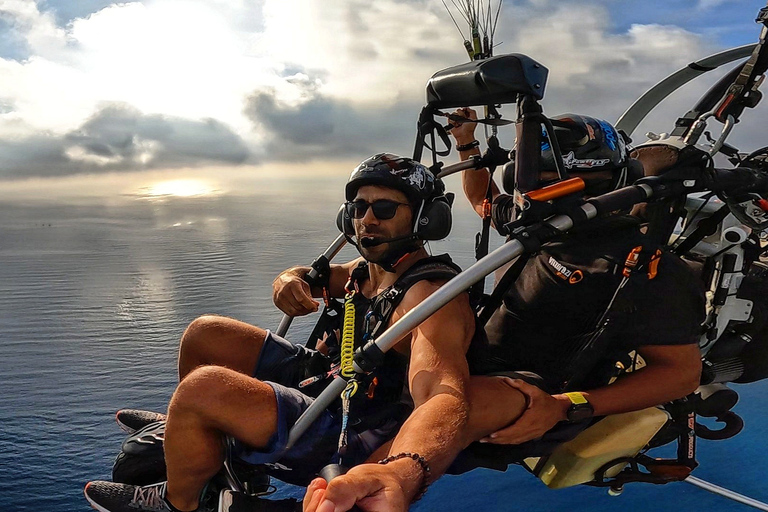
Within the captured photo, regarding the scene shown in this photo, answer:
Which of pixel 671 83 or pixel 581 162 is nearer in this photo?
pixel 581 162

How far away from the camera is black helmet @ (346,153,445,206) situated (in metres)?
2.38

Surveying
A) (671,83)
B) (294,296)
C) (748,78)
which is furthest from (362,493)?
(671,83)

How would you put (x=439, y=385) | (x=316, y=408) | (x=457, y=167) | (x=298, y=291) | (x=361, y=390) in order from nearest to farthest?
(x=439, y=385), (x=316, y=408), (x=361, y=390), (x=298, y=291), (x=457, y=167)

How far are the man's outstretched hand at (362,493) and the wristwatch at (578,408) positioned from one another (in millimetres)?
997

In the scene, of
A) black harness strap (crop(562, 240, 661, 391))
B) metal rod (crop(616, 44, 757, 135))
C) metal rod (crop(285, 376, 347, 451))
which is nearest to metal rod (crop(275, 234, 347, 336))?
metal rod (crop(285, 376, 347, 451))

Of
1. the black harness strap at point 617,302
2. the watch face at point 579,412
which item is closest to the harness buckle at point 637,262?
the black harness strap at point 617,302

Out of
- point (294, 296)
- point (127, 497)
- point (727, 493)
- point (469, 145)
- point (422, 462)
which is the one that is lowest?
point (727, 493)

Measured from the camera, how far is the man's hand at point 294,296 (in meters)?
2.83

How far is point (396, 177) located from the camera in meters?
2.38

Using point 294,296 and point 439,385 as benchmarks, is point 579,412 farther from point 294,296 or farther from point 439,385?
point 294,296

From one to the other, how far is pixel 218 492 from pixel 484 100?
194 cm

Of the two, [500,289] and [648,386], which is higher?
[500,289]

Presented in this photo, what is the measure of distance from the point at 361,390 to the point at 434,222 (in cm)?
75

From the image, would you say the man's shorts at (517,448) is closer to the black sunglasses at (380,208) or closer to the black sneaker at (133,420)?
the black sunglasses at (380,208)
